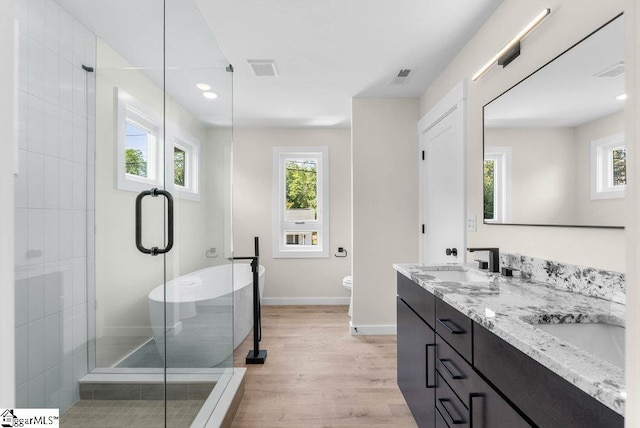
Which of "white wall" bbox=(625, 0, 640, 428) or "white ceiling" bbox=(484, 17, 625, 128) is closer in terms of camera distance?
"white wall" bbox=(625, 0, 640, 428)

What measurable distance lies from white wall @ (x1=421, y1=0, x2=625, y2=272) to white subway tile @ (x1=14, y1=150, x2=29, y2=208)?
226 cm

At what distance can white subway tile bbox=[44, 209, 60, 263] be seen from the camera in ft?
4.69

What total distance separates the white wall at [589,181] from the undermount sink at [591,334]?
386mm

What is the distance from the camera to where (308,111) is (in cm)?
368

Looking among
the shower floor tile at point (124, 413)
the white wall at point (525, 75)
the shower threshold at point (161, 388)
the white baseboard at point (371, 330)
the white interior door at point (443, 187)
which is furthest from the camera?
the white baseboard at point (371, 330)

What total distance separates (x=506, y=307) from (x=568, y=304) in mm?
252

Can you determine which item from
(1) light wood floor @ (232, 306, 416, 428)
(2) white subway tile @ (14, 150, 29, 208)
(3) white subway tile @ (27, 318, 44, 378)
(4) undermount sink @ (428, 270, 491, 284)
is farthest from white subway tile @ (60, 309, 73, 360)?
(4) undermount sink @ (428, 270, 491, 284)

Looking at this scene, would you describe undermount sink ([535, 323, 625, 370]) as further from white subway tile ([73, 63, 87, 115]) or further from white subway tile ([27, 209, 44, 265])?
white subway tile ([73, 63, 87, 115])

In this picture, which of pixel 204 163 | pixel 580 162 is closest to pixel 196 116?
pixel 204 163

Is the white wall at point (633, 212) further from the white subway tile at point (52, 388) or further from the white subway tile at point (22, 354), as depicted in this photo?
the white subway tile at point (52, 388)

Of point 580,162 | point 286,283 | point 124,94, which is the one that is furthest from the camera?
point 286,283

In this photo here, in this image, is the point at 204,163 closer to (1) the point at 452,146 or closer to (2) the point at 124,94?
(2) the point at 124,94

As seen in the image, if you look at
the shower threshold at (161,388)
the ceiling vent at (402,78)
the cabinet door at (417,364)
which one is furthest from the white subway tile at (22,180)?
the ceiling vent at (402,78)

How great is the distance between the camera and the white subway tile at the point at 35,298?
1346 millimetres
